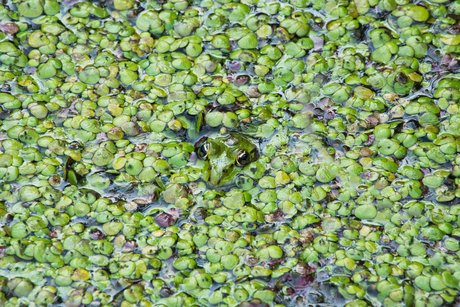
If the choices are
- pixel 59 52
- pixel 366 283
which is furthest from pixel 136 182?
pixel 366 283

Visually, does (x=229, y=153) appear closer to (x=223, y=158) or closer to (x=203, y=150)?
(x=223, y=158)

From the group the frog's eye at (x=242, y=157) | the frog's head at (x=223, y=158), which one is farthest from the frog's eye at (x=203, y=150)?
the frog's eye at (x=242, y=157)

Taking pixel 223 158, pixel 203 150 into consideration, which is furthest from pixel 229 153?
pixel 203 150

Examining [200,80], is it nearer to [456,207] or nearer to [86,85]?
[86,85]

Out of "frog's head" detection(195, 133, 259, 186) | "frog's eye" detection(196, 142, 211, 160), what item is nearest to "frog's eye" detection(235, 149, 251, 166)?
"frog's head" detection(195, 133, 259, 186)

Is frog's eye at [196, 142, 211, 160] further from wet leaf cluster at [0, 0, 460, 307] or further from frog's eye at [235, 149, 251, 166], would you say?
frog's eye at [235, 149, 251, 166]

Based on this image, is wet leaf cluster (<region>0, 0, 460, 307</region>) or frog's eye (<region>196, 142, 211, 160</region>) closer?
wet leaf cluster (<region>0, 0, 460, 307</region>)
